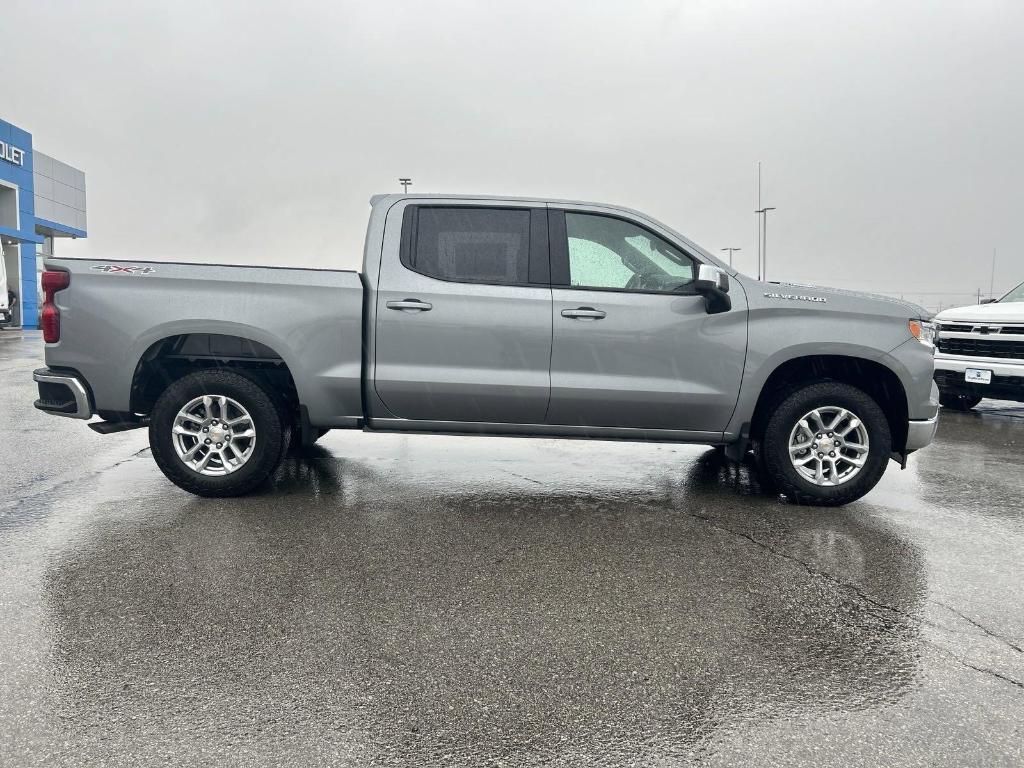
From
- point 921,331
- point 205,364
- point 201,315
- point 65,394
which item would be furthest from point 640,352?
point 65,394

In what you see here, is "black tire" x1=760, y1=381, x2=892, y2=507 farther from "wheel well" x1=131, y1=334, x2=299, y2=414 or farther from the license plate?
the license plate

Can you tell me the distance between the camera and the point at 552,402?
529 centimetres

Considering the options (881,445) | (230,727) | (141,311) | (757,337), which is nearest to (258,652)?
(230,727)

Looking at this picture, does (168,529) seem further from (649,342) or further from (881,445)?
(881,445)

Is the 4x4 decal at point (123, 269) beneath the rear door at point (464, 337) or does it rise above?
above

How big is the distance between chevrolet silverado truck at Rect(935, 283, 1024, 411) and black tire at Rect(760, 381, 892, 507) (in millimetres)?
5029

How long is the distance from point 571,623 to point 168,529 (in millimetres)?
2673

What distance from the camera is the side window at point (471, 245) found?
5.35m

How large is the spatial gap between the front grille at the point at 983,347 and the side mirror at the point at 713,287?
6016 mm

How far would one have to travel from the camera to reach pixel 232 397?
17.4 feet

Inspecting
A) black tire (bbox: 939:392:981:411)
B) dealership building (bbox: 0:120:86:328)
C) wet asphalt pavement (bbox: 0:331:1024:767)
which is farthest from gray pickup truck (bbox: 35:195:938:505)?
dealership building (bbox: 0:120:86:328)

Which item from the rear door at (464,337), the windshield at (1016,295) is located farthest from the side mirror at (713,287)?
the windshield at (1016,295)

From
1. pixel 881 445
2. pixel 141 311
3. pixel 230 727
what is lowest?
pixel 230 727

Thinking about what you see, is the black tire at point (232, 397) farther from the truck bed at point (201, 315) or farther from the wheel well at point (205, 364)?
the truck bed at point (201, 315)
